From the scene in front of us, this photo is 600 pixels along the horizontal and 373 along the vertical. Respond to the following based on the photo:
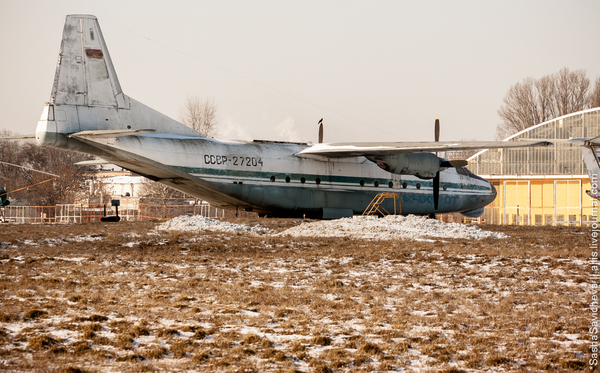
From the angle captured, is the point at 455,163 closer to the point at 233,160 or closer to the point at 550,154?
the point at 233,160

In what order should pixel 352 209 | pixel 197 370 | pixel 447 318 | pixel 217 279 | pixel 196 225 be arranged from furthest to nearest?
pixel 352 209 → pixel 196 225 → pixel 217 279 → pixel 447 318 → pixel 197 370

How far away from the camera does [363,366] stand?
227 inches

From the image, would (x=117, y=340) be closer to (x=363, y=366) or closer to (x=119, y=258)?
(x=363, y=366)

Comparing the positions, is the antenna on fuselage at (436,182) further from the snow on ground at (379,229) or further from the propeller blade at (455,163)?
the snow on ground at (379,229)

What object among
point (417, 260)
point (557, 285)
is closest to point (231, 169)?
point (417, 260)

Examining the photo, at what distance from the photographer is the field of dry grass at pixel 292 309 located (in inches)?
235

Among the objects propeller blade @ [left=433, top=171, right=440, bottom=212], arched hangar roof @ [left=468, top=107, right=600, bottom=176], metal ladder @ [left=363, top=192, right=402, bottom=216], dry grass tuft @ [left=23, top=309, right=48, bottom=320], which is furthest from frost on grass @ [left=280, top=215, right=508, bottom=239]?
arched hangar roof @ [left=468, top=107, right=600, bottom=176]

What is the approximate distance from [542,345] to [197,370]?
3.83 metres

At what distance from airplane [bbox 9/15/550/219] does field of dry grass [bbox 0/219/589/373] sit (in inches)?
182

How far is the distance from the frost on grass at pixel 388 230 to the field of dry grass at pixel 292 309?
310cm

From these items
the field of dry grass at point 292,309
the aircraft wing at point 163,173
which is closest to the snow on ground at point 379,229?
the aircraft wing at point 163,173

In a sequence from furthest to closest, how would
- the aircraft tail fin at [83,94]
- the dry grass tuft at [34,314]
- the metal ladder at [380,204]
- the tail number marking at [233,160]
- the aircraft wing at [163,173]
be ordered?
1. the metal ladder at [380,204]
2. the tail number marking at [233,160]
3. the aircraft wing at [163,173]
4. the aircraft tail fin at [83,94]
5. the dry grass tuft at [34,314]

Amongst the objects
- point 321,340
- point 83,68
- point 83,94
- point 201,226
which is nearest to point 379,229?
point 201,226

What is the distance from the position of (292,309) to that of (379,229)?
34.2 feet
